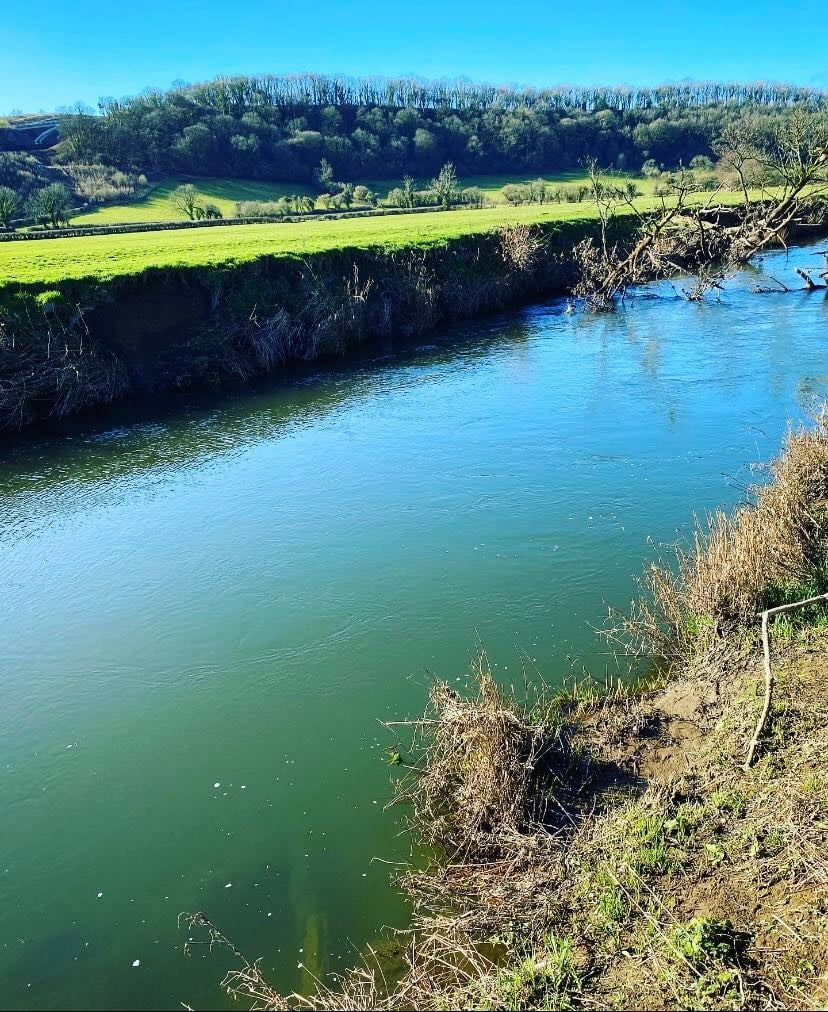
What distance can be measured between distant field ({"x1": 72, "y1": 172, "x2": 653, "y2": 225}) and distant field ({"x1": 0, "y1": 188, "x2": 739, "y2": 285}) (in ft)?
72.5

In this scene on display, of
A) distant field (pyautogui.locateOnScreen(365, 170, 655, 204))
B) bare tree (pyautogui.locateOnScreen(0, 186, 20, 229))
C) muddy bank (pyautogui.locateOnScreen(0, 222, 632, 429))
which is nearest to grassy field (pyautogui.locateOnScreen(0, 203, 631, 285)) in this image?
muddy bank (pyautogui.locateOnScreen(0, 222, 632, 429))

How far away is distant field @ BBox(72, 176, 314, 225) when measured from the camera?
56.7 m

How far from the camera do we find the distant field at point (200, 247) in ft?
79.3

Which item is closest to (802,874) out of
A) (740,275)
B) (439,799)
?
(439,799)

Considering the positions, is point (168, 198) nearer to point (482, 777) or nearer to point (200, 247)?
point (200, 247)

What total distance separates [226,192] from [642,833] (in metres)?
82.0

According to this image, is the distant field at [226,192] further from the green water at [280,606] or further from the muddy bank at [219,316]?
the green water at [280,606]

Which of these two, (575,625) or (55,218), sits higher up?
(55,218)

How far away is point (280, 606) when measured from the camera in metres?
11.8

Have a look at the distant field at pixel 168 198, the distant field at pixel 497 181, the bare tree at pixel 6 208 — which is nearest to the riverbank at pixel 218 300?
the bare tree at pixel 6 208

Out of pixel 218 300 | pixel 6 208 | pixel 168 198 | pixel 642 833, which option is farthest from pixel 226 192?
pixel 642 833

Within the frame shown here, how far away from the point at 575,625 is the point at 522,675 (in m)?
1.44

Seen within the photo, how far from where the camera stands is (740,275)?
127 feet

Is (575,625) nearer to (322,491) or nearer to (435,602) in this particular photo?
(435,602)
